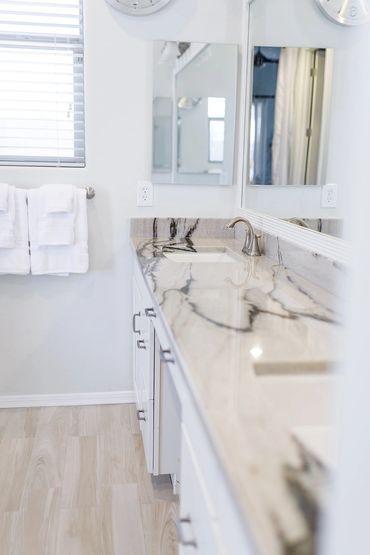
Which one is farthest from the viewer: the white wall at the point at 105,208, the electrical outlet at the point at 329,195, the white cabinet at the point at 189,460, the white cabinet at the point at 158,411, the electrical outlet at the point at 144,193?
the electrical outlet at the point at 144,193

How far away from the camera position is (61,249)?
251 cm

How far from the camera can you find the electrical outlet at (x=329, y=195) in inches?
61.7

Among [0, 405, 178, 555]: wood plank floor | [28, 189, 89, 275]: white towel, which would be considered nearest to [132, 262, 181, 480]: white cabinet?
[0, 405, 178, 555]: wood plank floor

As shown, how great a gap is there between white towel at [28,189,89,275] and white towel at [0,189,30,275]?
3 centimetres

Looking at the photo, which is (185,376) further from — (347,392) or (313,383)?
(347,392)

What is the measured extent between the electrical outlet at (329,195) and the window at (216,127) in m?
1.05

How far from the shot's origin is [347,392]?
1.15ft

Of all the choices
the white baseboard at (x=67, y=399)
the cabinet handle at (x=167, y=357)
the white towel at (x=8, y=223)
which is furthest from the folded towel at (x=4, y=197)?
the cabinet handle at (x=167, y=357)

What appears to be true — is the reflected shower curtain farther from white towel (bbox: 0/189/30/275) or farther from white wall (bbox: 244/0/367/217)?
white towel (bbox: 0/189/30/275)

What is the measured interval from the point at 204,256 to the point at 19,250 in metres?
0.85

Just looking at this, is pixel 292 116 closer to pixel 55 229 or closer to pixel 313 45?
pixel 313 45

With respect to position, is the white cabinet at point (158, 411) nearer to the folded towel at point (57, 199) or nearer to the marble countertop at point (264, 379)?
the marble countertop at point (264, 379)

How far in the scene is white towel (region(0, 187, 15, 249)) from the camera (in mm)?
2395

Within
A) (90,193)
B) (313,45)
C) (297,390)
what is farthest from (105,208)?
(297,390)
